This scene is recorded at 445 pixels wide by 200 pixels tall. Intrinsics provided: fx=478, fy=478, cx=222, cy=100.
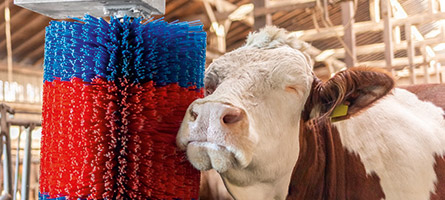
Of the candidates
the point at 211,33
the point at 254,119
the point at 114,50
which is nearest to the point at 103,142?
the point at 114,50

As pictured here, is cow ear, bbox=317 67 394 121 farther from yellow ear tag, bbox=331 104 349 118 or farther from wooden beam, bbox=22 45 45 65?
wooden beam, bbox=22 45 45 65

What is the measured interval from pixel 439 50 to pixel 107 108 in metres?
16.4

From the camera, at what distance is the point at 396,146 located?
1679 mm

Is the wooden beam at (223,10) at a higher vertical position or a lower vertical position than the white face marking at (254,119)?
higher

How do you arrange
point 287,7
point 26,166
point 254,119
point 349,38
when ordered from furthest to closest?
point 349,38
point 287,7
point 26,166
point 254,119

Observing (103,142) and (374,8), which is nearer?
(103,142)

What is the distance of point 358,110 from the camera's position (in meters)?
1.49

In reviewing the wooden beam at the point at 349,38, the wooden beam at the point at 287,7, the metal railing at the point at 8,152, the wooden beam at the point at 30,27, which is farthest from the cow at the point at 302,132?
the wooden beam at the point at 30,27

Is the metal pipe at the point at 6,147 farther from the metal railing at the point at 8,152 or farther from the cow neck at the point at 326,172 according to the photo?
the cow neck at the point at 326,172

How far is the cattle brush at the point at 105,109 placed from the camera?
0.82m

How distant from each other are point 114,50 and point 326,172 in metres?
1.04

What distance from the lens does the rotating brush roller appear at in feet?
2.68

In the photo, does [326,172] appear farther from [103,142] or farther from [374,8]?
A: [374,8]

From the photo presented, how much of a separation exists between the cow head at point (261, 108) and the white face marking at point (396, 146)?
235 millimetres
